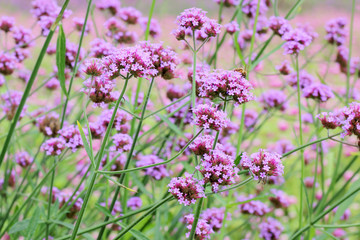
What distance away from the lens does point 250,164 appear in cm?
86

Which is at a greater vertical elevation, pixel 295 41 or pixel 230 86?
pixel 295 41

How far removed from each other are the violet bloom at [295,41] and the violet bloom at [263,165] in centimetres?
49

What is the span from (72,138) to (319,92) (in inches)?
31.1

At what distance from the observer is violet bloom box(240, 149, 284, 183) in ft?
2.76

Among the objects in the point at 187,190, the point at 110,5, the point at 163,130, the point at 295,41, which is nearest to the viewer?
the point at 187,190

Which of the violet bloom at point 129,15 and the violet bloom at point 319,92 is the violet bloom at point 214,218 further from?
the violet bloom at point 129,15

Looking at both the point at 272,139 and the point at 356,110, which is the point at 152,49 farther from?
the point at 272,139

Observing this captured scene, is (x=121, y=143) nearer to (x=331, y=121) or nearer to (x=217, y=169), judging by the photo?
(x=217, y=169)

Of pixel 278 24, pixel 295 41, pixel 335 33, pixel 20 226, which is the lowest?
pixel 20 226

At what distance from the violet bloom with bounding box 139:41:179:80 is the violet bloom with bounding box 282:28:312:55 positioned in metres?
0.43

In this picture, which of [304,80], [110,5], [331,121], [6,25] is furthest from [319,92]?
[6,25]

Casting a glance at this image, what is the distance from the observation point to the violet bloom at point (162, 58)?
0.96 m

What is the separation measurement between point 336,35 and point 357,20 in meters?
7.49

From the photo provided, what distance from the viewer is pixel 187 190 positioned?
0.81m
